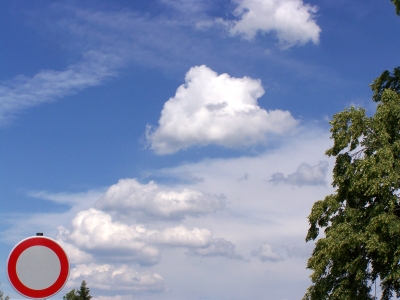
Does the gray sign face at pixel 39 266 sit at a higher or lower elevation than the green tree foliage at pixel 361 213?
lower

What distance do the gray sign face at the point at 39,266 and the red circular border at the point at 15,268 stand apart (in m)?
0.03

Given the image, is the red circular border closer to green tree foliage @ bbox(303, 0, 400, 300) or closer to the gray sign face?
the gray sign face

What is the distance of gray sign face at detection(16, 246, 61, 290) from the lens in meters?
5.29

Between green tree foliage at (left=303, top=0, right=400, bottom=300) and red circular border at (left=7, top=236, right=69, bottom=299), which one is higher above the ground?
green tree foliage at (left=303, top=0, right=400, bottom=300)

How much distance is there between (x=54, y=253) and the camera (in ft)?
17.5

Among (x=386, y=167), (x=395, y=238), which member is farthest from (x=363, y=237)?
(x=386, y=167)

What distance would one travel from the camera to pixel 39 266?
5.32m

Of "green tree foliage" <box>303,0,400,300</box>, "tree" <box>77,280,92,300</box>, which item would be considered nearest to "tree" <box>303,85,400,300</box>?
"green tree foliage" <box>303,0,400,300</box>

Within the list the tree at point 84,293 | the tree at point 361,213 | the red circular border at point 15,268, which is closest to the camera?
the red circular border at point 15,268

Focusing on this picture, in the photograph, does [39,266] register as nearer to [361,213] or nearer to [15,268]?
[15,268]

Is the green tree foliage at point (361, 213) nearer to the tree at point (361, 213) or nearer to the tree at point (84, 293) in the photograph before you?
the tree at point (361, 213)

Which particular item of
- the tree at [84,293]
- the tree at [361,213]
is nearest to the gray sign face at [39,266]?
the tree at [361,213]

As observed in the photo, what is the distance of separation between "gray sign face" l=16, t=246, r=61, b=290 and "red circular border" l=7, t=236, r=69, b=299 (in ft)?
0.10

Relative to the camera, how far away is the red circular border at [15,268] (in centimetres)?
524
